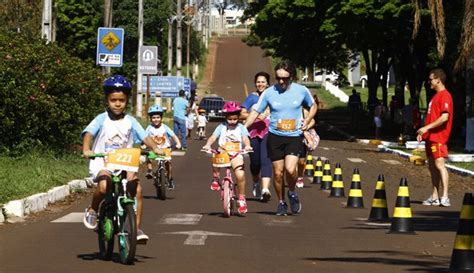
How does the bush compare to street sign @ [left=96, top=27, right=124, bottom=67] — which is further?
street sign @ [left=96, top=27, right=124, bottom=67]

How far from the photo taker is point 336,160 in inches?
1398

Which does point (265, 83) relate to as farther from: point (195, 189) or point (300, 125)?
point (195, 189)

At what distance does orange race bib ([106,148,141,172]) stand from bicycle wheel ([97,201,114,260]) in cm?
44

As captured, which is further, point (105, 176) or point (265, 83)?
point (265, 83)

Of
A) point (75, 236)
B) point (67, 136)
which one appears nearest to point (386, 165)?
point (67, 136)

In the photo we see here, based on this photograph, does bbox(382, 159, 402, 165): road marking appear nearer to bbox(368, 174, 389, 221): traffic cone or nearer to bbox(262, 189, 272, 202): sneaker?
bbox(262, 189, 272, 202): sneaker

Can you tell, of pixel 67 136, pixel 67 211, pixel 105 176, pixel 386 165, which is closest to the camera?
pixel 105 176

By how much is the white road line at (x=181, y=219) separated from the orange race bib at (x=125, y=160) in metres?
4.48

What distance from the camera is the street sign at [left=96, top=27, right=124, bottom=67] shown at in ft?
108

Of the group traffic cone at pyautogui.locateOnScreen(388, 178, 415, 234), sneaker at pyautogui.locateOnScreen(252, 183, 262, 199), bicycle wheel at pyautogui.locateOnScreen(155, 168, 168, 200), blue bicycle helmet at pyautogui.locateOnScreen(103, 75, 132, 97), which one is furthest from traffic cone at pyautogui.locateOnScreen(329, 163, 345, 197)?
blue bicycle helmet at pyautogui.locateOnScreen(103, 75, 132, 97)

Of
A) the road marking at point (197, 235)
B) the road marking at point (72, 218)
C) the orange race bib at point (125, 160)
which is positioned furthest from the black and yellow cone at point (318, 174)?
the orange race bib at point (125, 160)

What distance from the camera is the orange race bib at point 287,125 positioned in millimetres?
16984

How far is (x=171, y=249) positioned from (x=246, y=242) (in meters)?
1.16

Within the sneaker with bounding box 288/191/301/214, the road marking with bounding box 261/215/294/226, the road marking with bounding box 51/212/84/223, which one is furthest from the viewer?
the sneaker with bounding box 288/191/301/214
